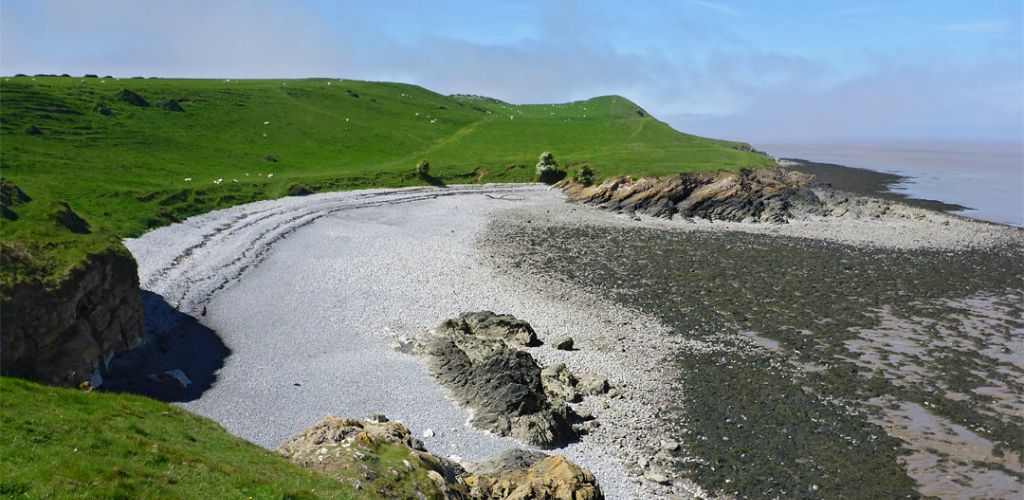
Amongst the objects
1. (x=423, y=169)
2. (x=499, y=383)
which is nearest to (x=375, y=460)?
(x=499, y=383)

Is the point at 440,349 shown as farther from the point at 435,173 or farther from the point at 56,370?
the point at 435,173

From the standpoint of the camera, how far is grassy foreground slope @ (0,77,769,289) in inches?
2343

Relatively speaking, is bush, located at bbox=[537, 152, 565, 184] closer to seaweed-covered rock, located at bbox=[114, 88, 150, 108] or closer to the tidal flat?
the tidal flat

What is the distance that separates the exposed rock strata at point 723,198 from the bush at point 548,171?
11.0 m

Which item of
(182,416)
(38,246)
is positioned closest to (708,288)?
(182,416)

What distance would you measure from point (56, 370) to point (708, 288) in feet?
144

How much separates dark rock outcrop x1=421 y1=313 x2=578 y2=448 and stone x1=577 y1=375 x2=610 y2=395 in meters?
2.15

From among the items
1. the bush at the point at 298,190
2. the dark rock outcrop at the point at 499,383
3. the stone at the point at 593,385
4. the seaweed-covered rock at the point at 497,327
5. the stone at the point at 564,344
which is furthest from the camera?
the bush at the point at 298,190

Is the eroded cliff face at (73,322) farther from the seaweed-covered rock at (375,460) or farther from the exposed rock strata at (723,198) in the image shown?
the exposed rock strata at (723,198)

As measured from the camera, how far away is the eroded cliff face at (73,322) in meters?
26.3

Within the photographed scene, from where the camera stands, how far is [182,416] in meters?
21.9

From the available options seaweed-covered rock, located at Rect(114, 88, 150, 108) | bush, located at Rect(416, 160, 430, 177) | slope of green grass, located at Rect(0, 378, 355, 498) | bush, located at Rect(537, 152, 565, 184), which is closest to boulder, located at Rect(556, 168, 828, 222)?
bush, located at Rect(537, 152, 565, 184)

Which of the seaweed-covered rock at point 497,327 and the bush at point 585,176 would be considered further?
the bush at point 585,176

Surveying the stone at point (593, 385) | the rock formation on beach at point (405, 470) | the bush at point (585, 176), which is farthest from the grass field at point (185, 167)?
the stone at point (593, 385)
